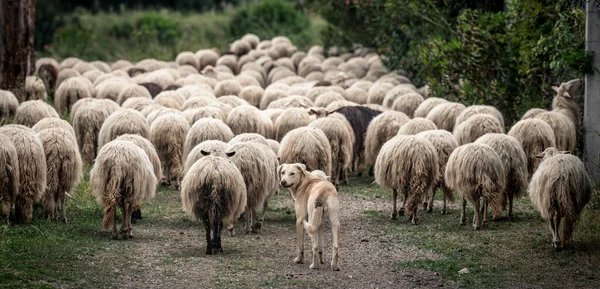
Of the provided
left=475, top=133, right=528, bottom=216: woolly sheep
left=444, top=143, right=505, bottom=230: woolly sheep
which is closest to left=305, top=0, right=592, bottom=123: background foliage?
left=475, top=133, right=528, bottom=216: woolly sheep

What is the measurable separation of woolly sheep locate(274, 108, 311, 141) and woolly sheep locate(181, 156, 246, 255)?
16.6 feet

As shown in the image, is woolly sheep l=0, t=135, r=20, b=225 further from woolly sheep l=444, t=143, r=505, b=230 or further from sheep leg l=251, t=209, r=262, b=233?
woolly sheep l=444, t=143, r=505, b=230

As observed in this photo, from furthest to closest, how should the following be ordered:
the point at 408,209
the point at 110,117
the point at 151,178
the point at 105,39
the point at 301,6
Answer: the point at 105,39 < the point at 301,6 < the point at 110,117 < the point at 408,209 < the point at 151,178

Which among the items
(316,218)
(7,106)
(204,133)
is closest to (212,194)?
(316,218)

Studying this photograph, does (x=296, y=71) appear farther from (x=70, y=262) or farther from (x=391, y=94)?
(x=70, y=262)

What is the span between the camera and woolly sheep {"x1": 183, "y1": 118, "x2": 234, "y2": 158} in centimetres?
1457

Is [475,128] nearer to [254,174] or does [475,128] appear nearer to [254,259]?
[254,174]

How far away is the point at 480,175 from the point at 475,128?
2.78m

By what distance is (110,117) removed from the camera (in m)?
15.3

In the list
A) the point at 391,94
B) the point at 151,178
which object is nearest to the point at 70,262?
A: the point at 151,178

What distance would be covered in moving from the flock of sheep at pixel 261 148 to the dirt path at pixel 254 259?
1.19ft

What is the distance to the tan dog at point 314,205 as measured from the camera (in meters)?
10.2

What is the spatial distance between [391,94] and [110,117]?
6.81 metres

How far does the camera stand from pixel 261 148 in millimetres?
12789
